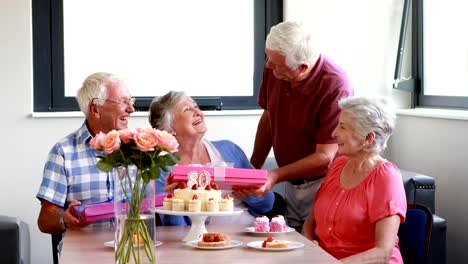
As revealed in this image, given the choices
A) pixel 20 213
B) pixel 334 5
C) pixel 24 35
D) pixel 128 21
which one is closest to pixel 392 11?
pixel 334 5

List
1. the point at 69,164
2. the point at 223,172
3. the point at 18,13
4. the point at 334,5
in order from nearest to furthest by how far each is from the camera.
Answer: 1. the point at 223,172
2. the point at 69,164
3. the point at 18,13
4. the point at 334,5

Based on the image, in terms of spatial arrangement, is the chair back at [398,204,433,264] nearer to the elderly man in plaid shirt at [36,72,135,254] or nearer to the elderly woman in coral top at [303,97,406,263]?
the elderly woman in coral top at [303,97,406,263]

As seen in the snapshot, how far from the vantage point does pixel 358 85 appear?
5227 mm

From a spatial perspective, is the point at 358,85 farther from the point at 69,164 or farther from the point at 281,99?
the point at 69,164

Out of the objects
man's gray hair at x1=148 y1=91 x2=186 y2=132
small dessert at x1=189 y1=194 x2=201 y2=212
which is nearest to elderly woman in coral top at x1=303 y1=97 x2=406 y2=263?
small dessert at x1=189 y1=194 x2=201 y2=212

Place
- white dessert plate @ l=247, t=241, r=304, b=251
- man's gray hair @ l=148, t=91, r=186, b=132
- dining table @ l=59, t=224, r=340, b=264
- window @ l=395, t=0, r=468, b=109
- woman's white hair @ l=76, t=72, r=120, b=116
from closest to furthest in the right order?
dining table @ l=59, t=224, r=340, b=264
white dessert plate @ l=247, t=241, r=304, b=251
woman's white hair @ l=76, t=72, r=120, b=116
man's gray hair @ l=148, t=91, r=186, b=132
window @ l=395, t=0, r=468, b=109

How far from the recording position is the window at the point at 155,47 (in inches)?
190

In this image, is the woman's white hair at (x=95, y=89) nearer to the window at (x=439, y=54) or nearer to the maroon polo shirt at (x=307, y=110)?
the maroon polo shirt at (x=307, y=110)

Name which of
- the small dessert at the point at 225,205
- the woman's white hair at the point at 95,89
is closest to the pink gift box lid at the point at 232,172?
the small dessert at the point at 225,205

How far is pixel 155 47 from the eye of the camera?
497cm

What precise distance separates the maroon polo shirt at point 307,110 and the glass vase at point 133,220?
1.29 meters

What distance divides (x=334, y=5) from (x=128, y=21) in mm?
1262

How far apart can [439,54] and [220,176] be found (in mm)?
2394

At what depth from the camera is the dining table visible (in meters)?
2.69
